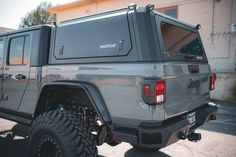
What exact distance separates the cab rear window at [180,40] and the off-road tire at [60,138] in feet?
4.76

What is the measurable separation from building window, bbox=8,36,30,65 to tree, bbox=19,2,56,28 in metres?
33.7

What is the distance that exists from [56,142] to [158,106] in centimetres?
133

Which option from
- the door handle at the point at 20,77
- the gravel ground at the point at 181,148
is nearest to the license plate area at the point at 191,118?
the gravel ground at the point at 181,148

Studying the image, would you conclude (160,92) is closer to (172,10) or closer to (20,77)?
(20,77)

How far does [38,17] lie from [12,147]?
119 ft

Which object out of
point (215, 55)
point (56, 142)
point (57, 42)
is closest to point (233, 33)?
point (215, 55)

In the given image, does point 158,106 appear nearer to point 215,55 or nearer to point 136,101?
point 136,101

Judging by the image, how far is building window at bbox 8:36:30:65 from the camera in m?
3.83

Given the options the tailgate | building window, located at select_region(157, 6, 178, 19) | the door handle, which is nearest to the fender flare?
the tailgate

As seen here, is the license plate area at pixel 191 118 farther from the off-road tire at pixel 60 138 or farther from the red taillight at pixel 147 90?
the off-road tire at pixel 60 138

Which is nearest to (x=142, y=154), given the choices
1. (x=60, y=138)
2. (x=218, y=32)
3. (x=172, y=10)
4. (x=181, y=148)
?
(x=181, y=148)

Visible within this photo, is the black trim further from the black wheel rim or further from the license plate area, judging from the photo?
the license plate area

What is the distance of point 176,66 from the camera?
2.73m

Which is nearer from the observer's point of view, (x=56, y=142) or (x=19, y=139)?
(x=56, y=142)
